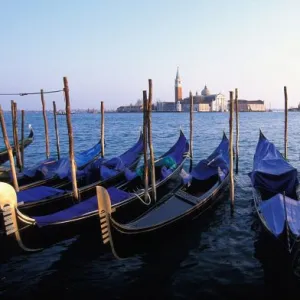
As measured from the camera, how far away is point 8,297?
5.16 m

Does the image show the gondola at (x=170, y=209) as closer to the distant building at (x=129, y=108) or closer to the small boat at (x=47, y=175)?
the small boat at (x=47, y=175)

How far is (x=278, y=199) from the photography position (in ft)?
21.2

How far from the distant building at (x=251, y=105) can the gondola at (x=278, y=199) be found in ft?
387

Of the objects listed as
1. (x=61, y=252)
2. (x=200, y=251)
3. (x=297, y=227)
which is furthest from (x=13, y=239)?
(x=297, y=227)

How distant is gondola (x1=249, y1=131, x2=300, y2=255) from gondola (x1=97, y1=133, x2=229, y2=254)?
3.88ft

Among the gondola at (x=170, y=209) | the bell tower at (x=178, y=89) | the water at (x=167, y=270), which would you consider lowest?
the water at (x=167, y=270)

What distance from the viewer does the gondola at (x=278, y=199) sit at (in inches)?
213

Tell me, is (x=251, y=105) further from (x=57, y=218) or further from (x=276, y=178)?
(x=57, y=218)

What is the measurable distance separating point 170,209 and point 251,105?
126 m

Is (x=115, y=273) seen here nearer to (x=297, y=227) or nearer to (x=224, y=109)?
(x=297, y=227)

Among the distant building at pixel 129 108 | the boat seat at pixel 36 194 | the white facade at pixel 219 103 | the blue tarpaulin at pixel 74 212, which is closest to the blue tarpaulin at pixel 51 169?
the boat seat at pixel 36 194

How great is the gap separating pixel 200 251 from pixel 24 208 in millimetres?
3914

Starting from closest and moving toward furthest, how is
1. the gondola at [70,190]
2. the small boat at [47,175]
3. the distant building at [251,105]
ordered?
the gondola at [70,190] → the small boat at [47,175] → the distant building at [251,105]

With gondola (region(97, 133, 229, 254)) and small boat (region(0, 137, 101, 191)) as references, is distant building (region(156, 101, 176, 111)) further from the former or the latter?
gondola (region(97, 133, 229, 254))
